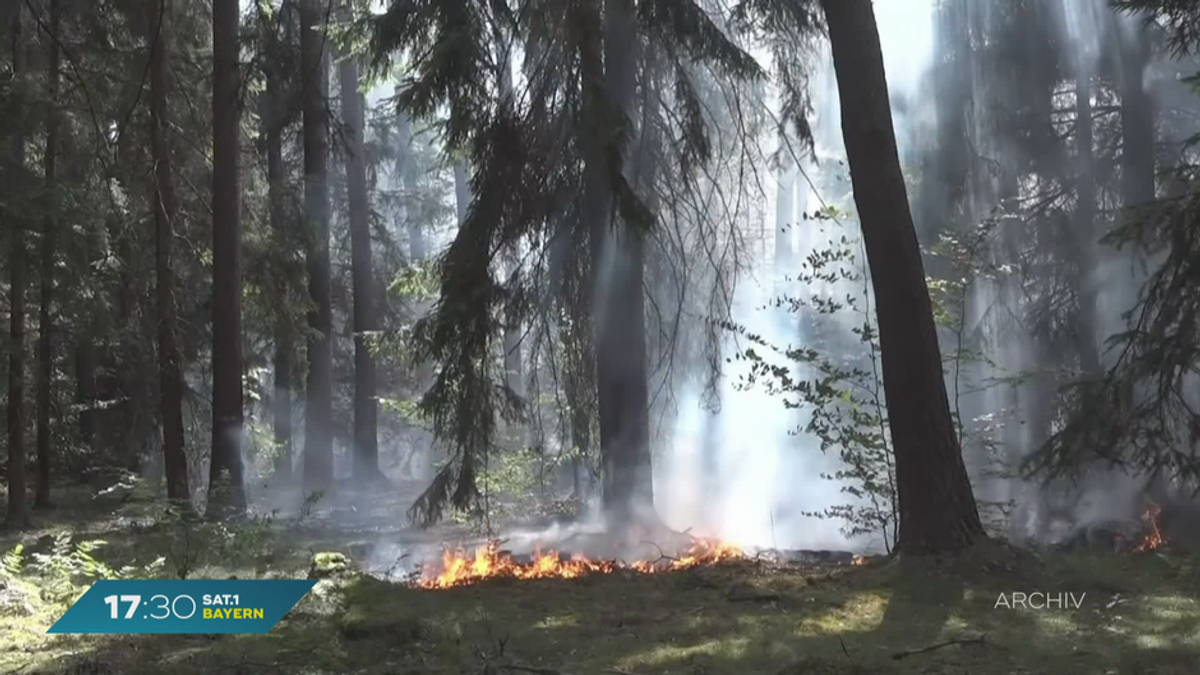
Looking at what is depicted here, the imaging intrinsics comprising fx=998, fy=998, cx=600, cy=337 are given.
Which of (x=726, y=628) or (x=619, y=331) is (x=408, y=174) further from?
(x=726, y=628)

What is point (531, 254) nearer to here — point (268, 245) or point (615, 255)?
point (615, 255)

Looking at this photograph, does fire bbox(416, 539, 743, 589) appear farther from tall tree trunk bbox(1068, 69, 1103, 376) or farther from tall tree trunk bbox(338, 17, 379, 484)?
tall tree trunk bbox(338, 17, 379, 484)

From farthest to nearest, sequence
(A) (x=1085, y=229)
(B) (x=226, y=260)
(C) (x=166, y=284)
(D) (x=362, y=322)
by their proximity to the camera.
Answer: (D) (x=362, y=322), (A) (x=1085, y=229), (C) (x=166, y=284), (B) (x=226, y=260)

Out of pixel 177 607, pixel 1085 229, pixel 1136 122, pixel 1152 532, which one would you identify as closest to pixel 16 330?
pixel 177 607

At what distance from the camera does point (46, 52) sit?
Result: 11.8 m

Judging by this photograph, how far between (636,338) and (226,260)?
517 centimetres

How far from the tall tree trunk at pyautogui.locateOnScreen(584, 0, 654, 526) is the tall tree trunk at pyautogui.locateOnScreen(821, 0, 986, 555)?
6.60ft

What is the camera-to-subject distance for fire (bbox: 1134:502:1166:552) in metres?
9.26

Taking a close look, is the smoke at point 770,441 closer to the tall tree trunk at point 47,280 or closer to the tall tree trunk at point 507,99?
the tall tree trunk at point 507,99

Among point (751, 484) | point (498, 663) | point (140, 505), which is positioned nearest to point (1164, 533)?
point (751, 484)

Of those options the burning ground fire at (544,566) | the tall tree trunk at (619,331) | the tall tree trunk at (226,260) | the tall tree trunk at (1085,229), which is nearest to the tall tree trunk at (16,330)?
the tall tree trunk at (226,260)

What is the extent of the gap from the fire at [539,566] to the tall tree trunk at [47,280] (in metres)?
5.14

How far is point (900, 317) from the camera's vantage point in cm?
702

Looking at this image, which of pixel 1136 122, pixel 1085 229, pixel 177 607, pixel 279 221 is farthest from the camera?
pixel 279 221
